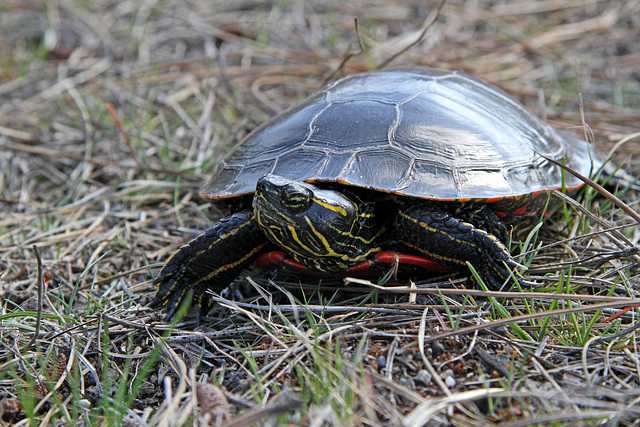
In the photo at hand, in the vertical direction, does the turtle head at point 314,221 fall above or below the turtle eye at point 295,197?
below

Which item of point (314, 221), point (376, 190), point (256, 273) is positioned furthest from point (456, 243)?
point (256, 273)

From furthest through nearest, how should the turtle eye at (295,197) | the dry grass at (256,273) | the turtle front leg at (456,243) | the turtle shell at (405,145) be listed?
the turtle shell at (405,145)
the turtle front leg at (456,243)
the turtle eye at (295,197)
the dry grass at (256,273)

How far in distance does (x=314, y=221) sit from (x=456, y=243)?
2.37 feet

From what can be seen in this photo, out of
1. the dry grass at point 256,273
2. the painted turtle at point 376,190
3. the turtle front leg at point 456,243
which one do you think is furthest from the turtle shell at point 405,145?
the dry grass at point 256,273

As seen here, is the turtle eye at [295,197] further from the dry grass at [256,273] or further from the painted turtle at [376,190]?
the dry grass at [256,273]

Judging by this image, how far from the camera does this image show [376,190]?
254 centimetres

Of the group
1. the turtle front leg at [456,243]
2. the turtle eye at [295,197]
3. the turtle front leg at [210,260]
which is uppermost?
the turtle eye at [295,197]

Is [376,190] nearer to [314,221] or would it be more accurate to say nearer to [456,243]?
[314,221]

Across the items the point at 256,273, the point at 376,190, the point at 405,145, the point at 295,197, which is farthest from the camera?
the point at 256,273

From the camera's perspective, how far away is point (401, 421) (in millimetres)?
1799

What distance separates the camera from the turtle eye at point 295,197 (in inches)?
90.7

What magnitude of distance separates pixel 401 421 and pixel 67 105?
197 inches

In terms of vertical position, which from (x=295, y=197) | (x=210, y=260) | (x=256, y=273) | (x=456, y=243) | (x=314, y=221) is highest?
(x=295, y=197)

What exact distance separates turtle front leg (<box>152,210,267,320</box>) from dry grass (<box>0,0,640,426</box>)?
0.16m
